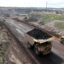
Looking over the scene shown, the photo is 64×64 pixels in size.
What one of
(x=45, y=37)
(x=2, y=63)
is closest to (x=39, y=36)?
(x=45, y=37)

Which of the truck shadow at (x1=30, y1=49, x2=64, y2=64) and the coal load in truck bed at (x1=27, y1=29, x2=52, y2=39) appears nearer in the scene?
the truck shadow at (x1=30, y1=49, x2=64, y2=64)

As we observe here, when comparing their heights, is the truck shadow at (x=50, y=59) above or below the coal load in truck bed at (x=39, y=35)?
below

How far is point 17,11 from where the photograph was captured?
130875mm

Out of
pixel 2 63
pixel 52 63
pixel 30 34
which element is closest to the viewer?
pixel 2 63

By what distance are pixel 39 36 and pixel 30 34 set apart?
1.59 metres

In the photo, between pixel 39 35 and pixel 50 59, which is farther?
pixel 39 35

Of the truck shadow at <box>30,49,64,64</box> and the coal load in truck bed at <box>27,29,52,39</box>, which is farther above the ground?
the coal load in truck bed at <box>27,29,52,39</box>

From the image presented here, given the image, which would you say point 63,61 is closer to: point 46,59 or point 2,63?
point 46,59

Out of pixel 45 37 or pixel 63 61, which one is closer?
pixel 63 61

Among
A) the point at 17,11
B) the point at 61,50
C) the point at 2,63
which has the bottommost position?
the point at 17,11

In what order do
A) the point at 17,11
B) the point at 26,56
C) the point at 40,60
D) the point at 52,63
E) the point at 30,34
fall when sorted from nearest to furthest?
the point at 52,63 < the point at 40,60 < the point at 26,56 < the point at 30,34 < the point at 17,11

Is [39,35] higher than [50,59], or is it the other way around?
[39,35]

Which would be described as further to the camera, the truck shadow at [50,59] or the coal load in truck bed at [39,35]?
the coal load in truck bed at [39,35]

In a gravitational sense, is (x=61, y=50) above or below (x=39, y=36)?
below
